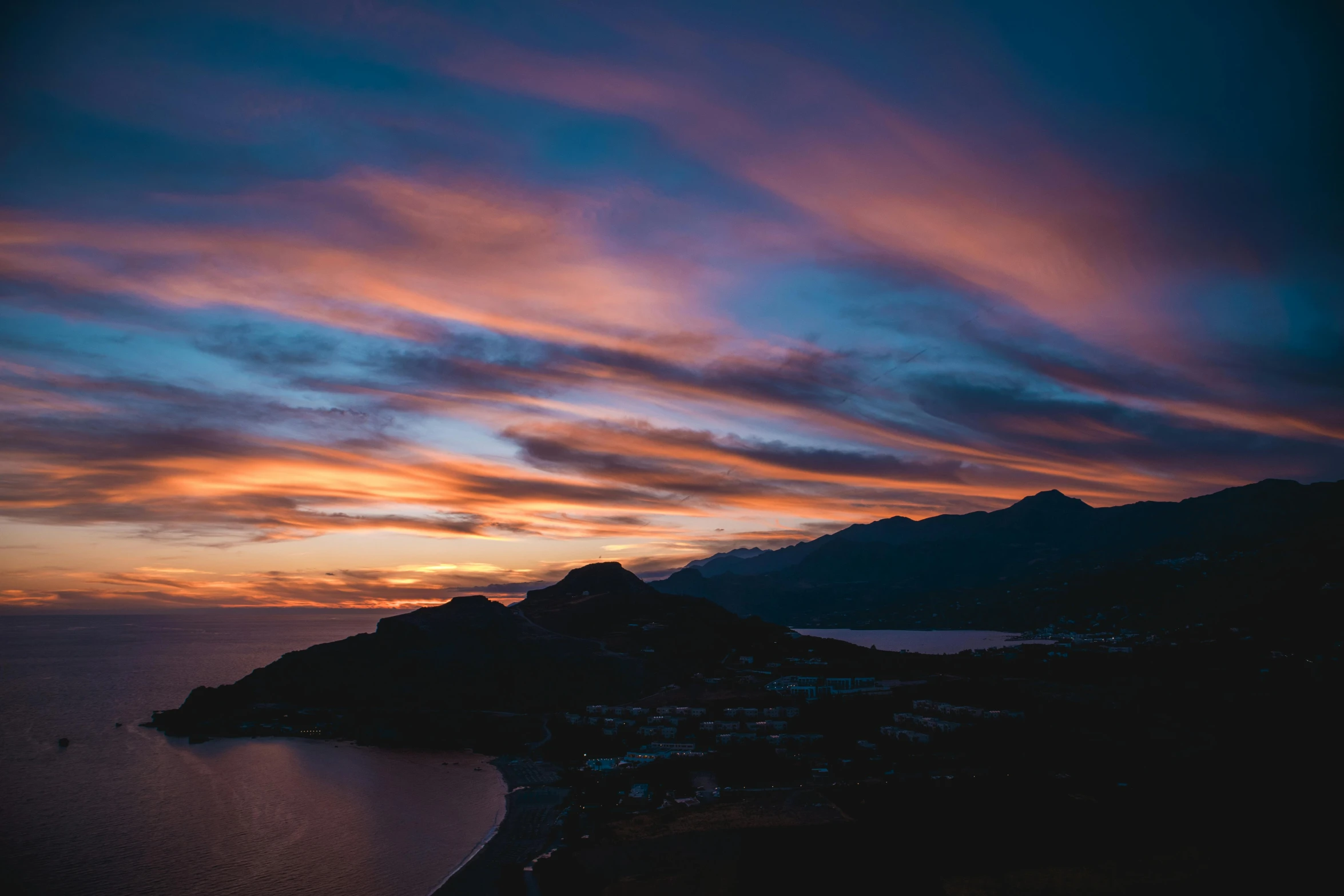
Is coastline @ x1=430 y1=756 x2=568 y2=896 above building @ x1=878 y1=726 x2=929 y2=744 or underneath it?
underneath

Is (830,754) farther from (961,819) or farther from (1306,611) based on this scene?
(1306,611)

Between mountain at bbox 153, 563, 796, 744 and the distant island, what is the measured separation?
38cm

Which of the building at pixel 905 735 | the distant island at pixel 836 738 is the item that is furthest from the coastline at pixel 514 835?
the building at pixel 905 735

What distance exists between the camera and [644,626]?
4990 inches

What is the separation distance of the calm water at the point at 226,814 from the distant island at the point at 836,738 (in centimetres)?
449

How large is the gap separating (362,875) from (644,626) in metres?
81.9

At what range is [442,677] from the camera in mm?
101000

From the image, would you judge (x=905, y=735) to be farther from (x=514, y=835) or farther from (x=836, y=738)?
(x=514, y=835)

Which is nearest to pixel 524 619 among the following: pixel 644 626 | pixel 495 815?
pixel 644 626

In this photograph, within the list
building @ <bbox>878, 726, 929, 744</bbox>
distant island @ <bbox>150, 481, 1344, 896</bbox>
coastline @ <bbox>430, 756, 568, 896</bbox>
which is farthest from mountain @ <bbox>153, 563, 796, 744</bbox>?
building @ <bbox>878, 726, 929, 744</bbox>

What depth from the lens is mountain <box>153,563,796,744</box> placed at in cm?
9100

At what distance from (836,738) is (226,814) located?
2010 inches

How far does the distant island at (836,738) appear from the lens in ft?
132

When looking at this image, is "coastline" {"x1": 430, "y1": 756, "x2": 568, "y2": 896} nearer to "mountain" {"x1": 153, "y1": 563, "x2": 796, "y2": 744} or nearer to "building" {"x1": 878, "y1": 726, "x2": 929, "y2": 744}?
"mountain" {"x1": 153, "y1": 563, "x2": 796, "y2": 744}
